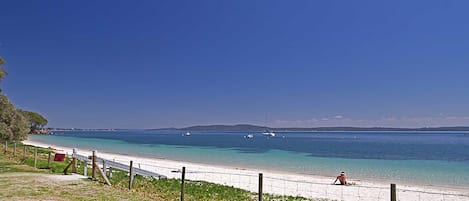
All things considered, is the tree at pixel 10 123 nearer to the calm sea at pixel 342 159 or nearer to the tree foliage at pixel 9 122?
the tree foliage at pixel 9 122

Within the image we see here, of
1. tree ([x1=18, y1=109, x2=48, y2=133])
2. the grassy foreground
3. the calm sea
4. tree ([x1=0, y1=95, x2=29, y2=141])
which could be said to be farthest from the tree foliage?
tree ([x1=18, y1=109, x2=48, y2=133])

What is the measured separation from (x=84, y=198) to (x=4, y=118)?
90.8 ft

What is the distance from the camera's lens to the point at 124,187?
1266cm

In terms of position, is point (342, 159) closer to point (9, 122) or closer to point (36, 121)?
point (9, 122)

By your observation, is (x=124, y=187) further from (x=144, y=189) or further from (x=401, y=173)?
(x=401, y=173)

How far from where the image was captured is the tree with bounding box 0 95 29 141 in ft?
105

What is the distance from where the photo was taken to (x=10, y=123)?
33.3 metres

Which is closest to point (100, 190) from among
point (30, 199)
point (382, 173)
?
point (30, 199)

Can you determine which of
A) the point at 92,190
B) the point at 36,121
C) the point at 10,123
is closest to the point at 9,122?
the point at 10,123

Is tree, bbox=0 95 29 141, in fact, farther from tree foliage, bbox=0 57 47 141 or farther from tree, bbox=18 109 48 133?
tree, bbox=18 109 48 133

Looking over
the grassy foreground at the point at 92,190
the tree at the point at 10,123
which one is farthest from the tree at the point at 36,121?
the grassy foreground at the point at 92,190

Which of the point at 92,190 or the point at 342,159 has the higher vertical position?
the point at 92,190

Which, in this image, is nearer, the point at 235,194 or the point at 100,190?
the point at 100,190

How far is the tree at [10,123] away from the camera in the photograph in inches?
1263
